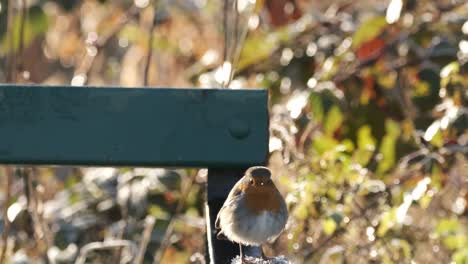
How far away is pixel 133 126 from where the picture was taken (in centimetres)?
293

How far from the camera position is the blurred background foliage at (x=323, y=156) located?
3.95 metres

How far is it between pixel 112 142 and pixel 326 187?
4.23 ft

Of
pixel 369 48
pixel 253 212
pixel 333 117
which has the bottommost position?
pixel 253 212

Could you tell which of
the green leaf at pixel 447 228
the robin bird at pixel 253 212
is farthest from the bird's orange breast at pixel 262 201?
the green leaf at pixel 447 228

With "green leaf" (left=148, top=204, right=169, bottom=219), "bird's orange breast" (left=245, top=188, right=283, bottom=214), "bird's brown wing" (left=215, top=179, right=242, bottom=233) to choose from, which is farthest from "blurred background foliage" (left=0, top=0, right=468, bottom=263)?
"bird's brown wing" (left=215, top=179, right=242, bottom=233)

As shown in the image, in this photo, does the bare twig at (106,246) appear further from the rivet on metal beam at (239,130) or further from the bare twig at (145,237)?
the rivet on metal beam at (239,130)

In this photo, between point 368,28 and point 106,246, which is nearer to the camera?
point 106,246

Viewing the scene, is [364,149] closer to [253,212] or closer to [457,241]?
[457,241]

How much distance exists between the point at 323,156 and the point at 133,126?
117 centimetres

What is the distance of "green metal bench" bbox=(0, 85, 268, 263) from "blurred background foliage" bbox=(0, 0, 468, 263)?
79 centimetres

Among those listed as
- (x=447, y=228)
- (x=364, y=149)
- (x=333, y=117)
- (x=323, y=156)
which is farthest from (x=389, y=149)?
(x=447, y=228)

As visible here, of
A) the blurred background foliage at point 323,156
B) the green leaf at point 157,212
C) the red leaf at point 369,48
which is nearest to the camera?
the blurred background foliage at point 323,156

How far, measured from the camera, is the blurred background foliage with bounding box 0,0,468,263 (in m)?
3.95

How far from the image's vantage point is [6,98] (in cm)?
291
